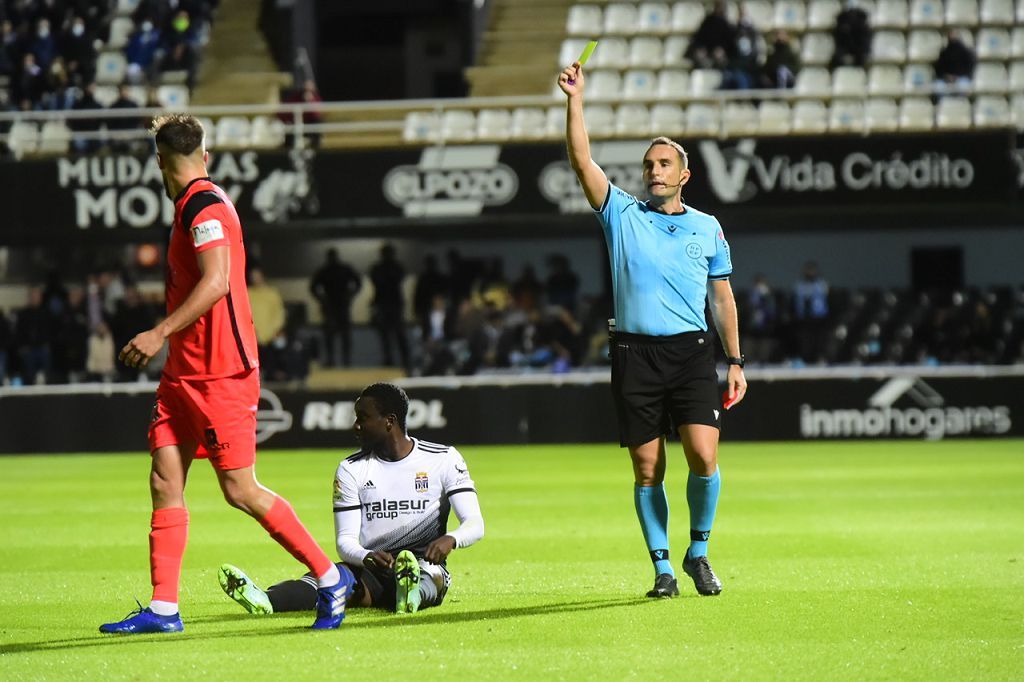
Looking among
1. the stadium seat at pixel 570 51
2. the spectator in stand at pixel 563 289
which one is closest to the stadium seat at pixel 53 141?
the spectator in stand at pixel 563 289

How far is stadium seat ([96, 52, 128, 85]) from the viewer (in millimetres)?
26031

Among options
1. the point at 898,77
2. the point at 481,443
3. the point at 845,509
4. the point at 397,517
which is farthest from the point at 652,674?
the point at 898,77

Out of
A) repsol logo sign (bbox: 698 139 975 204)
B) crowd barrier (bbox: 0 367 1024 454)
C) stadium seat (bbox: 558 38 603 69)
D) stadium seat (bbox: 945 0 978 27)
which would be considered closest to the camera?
crowd barrier (bbox: 0 367 1024 454)

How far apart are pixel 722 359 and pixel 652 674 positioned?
16.8m

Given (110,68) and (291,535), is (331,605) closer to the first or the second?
(291,535)

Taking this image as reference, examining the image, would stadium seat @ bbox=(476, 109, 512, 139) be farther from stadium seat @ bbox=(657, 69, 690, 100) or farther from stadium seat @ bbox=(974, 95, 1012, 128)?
stadium seat @ bbox=(974, 95, 1012, 128)

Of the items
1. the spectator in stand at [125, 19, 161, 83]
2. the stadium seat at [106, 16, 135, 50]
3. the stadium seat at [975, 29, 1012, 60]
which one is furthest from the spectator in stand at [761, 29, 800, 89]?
the stadium seat at [106, 16, 135, 50]

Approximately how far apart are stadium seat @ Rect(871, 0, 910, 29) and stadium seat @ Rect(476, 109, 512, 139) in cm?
651

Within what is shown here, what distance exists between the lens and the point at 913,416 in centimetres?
2014

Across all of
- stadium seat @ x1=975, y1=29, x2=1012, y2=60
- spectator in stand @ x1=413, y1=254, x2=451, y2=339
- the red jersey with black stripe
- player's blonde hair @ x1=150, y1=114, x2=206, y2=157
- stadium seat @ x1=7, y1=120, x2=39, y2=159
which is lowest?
spectator in stand @ x1=413, y1=254, x2=451, y2=339

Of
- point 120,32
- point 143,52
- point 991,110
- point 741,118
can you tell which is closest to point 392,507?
point 741,118

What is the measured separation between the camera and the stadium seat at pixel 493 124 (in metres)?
23.5

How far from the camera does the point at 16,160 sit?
22.7 meters

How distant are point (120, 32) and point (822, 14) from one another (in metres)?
12.2
